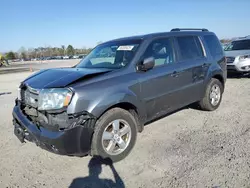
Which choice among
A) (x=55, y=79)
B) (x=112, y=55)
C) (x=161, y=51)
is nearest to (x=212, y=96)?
(x=161, y=51)

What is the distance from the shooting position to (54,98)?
3217 mm

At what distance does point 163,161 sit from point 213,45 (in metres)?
3.59

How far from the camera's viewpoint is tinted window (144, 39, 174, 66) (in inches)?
170

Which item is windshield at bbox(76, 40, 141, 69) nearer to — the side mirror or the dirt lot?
the side mirror

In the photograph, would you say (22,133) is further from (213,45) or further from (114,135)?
(213,45)

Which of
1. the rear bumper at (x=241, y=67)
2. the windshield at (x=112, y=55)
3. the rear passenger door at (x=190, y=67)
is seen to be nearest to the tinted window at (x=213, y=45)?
the rear passenger door at (x=190, y=67)

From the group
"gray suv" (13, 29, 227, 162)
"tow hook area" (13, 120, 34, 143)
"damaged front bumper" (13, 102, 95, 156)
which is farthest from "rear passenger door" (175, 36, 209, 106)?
"tow hook area" (13, 120, 34, 143)

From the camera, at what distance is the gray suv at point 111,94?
3.19 meters

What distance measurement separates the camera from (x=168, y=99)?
4.44 metres

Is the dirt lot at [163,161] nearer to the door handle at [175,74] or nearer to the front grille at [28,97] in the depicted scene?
the front grille at [28,97]

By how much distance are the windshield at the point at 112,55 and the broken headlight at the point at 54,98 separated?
118cm

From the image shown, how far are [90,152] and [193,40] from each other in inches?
135

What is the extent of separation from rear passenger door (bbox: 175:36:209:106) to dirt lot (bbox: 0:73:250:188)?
26.2 inches

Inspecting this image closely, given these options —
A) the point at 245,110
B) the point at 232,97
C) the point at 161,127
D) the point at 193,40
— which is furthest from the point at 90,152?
the point at 232,97
